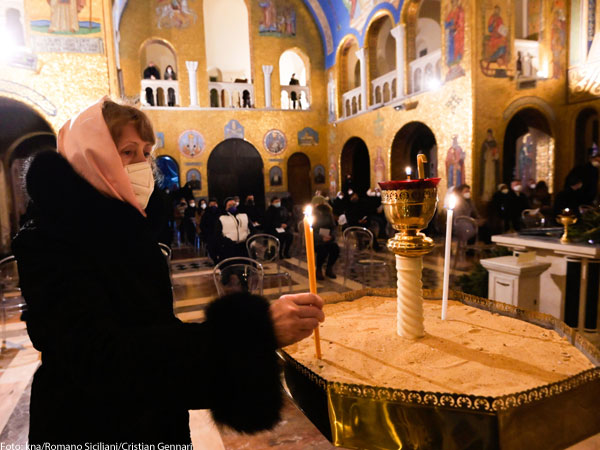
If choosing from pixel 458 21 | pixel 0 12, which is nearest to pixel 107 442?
pixel 0 12

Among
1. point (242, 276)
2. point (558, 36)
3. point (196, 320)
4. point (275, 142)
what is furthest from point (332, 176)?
point (242, 276)

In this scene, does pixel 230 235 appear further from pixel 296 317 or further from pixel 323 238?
pixel 296 317

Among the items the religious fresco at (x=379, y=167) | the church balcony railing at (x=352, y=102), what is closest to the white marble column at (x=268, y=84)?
the church balcony railing at (x=352, y=102)

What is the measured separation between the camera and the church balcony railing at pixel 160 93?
1448 centimetres

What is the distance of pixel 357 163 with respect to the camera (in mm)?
15812

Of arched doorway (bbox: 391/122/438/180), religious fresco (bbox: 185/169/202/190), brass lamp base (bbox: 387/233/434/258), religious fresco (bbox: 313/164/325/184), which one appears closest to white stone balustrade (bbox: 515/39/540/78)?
arched doorway (bbox: 391/122/438/180)

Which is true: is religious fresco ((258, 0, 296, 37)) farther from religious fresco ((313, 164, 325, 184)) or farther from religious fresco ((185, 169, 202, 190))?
religious fresco ((185, 169, 202, 190))

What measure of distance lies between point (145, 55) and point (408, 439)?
20.0m

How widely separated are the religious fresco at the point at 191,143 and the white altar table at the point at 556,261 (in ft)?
42.4

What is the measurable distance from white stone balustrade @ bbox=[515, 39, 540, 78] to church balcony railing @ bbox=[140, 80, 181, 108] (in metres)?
11.2

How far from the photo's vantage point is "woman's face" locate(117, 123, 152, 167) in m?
1.07

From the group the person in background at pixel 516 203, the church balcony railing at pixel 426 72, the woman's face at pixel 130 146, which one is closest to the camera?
the woman's face at pixel 130 146

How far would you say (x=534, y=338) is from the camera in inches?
56.0

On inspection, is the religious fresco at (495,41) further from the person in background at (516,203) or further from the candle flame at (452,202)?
the candle flame at (452,202)
